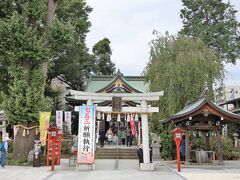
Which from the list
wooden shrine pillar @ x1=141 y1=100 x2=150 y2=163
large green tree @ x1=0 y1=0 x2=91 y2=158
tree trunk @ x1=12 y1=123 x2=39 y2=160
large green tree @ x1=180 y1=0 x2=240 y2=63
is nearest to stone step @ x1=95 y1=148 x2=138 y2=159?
tree trunk @ x1=12 y1=123 x2=39 y2=160

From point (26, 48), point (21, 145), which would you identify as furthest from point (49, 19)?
point (21, 145)

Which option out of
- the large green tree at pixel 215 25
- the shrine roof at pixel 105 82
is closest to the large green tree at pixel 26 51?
the shrine roof at pixel 105 82

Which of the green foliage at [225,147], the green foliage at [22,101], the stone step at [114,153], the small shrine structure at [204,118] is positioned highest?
the green foliage at [22,101]

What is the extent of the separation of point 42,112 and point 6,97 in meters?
2.84

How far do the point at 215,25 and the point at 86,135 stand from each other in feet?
101

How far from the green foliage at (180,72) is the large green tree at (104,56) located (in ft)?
71.8

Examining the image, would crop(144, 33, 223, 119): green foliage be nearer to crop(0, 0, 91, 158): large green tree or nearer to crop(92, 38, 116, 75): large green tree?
crop(0, 0, 91, 158): large green tree

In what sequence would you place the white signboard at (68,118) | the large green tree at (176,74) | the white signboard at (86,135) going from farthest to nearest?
the white signboard at (68,118)
the large green tree at (176,74)
the white signboard at (86,135)

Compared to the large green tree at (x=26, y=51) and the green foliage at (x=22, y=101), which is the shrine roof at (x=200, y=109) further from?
the green foliage at (x=22, y=101)

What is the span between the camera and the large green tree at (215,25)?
131ft

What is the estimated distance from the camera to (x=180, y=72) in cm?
2295

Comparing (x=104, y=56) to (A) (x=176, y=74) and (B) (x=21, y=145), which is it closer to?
(A) (x=176, y=74)

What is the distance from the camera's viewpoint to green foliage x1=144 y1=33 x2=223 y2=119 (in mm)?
23094

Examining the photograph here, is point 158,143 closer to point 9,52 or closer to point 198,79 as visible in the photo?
point 198,79
